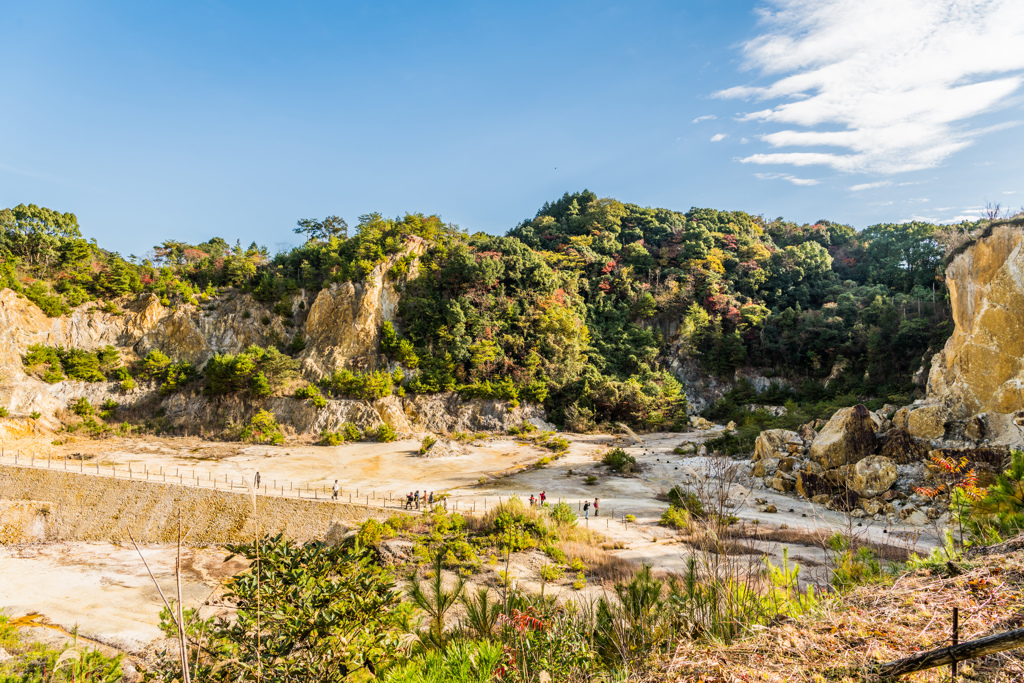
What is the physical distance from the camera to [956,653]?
231cm

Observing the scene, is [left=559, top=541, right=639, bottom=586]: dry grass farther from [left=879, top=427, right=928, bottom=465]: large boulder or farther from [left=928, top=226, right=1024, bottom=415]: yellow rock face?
[left=928, top=226, right=1024, bottom=415]: yellow rock face

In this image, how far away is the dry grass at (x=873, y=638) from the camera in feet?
9.80

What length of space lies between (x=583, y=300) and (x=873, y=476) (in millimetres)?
27903

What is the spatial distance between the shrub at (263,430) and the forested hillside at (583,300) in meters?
4.38

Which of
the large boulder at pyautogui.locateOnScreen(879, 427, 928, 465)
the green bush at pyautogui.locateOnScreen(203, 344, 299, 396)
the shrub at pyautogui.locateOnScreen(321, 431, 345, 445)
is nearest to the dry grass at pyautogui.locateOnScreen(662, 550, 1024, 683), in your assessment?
the large boulder at pyautogui.locateOnScreen(879, 427, 928, 465)

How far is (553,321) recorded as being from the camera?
120 feet

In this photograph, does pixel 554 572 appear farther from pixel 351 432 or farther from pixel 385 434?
pixel 351 432

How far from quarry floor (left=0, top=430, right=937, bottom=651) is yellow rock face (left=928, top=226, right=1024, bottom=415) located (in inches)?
260

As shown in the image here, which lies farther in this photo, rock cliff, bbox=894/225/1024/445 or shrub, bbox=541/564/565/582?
rock cliff, bbox=894/225/1024/445

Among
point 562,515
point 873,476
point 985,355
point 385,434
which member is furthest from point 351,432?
point 985,355

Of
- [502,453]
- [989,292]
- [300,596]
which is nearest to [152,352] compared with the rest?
[502,453]

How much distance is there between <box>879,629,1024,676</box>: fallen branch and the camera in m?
2.16

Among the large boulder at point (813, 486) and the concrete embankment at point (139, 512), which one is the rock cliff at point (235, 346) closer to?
the concrete embankment at point (139, 512)

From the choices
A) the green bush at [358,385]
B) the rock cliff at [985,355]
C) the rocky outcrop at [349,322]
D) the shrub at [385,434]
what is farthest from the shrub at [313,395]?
the rock cliff at [985,355]
